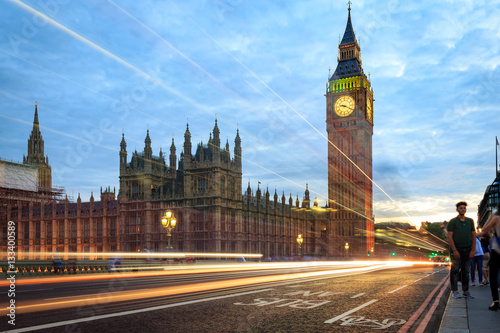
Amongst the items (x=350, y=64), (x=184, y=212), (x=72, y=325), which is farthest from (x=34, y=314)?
(x=350, y=64)

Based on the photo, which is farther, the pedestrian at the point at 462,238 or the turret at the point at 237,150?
the turret at the point at 237,150

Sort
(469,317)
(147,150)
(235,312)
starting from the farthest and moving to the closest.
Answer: (147,150) < (235,312) < (469,317)

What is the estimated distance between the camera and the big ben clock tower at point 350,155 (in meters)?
103

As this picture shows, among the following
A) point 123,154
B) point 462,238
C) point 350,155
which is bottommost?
point 462,238

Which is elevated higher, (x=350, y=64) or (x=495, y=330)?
(x=350, y=64)

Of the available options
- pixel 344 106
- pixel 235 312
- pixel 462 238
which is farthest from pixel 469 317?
pixel 344 106

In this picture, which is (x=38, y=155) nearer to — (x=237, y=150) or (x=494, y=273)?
(x=237, y=150)

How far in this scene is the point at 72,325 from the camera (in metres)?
7.78

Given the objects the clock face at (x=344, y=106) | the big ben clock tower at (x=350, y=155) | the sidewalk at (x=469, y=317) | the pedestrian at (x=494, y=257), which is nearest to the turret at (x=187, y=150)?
the big ben clock tower at (x=350, y=155)

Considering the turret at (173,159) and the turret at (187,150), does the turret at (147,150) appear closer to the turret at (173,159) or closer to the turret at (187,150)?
the turret at (173,159)

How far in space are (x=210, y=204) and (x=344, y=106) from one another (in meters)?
51.9

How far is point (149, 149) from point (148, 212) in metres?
11.4

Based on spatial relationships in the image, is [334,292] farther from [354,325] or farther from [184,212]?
[184,212]

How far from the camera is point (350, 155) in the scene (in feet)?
350
